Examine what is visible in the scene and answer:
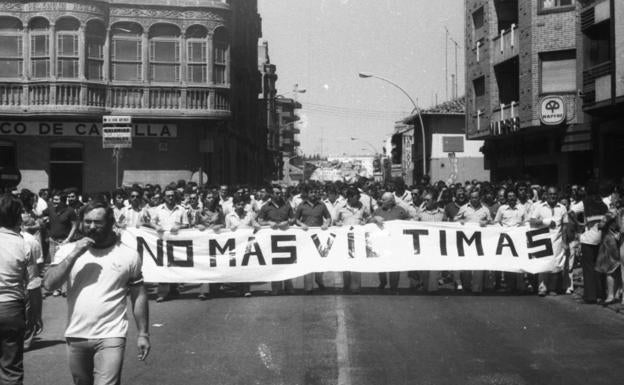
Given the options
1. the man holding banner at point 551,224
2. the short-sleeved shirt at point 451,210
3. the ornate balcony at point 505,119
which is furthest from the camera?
the ornate balcony at point 505,119

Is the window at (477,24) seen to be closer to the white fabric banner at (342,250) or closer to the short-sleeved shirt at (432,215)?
the short-sleeved shirt at (432,215)

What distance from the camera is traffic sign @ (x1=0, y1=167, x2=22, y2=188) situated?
3090 centimetres

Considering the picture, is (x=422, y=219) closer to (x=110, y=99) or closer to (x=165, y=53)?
(x=110, y=99)

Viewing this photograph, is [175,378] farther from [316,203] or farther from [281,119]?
[281,119]

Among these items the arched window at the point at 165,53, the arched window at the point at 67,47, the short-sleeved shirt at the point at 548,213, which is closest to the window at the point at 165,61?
the arched window at the point at 165,53

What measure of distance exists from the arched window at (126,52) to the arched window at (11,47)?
3524mm

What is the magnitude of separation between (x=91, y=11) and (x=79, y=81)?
2737 mm

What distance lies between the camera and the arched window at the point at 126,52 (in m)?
33.0

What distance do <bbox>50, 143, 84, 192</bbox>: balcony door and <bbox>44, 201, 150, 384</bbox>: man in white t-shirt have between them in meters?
28.8

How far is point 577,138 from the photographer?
30.7 metres

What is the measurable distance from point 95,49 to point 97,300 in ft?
94.1

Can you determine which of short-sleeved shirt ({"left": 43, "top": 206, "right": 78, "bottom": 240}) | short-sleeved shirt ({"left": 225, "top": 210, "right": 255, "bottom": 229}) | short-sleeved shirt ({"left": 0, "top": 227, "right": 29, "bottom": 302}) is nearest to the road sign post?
short-sleeved shirt ({"left": 43, "top": 206, "right": 78, "bottom": 240})

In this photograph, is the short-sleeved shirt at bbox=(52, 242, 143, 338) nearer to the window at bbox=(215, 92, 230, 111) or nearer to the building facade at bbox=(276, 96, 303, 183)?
the window at bbox=(215, 92, 230, 111)

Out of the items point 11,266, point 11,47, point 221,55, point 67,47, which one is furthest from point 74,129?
point 11,266
